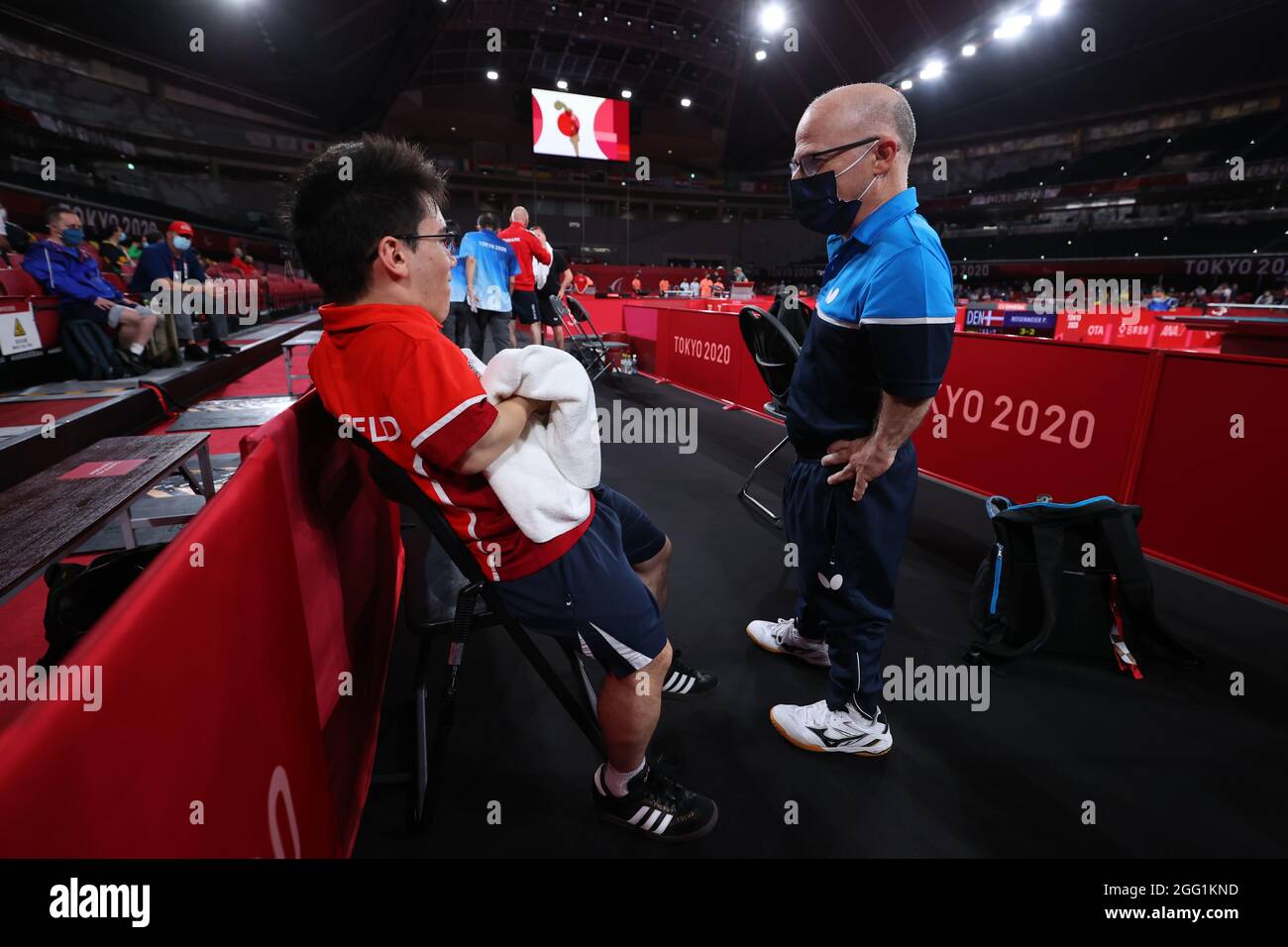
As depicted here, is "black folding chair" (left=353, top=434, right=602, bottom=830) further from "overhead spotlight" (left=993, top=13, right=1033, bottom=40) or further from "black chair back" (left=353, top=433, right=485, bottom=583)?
"overhead spotlight" (left=993, top=13, right=1033, bottom=40)

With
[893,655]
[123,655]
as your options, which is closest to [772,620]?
[893,655]

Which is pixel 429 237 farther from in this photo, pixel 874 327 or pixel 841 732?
pixel 841 732

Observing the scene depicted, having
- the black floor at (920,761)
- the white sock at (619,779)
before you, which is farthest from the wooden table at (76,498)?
the white sock at (619,779)

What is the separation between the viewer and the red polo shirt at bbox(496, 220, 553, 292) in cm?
583

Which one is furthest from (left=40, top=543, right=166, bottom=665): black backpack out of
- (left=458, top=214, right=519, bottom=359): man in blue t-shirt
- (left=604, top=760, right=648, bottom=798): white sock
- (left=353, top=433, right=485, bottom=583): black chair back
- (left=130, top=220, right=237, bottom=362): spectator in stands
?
(left=130, top=220, right=237, bottom=362): spectator in stands

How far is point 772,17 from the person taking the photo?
63.1 ft

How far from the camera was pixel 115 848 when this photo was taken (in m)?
0.48

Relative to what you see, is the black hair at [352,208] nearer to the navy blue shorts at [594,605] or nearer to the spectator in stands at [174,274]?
the navy blue shorts at [594,605]

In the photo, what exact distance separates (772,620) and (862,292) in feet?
4.65

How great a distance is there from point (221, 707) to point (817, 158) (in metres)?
1.59

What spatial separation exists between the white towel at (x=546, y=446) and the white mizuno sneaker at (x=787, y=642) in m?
1.20

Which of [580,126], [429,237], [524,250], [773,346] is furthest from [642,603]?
[580,126]

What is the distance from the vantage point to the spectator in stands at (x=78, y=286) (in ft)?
14.3
